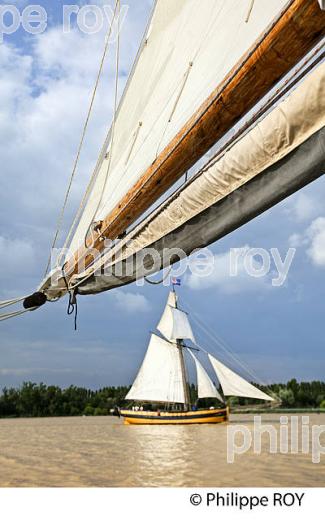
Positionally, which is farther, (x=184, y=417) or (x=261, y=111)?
(x=184, y=417)

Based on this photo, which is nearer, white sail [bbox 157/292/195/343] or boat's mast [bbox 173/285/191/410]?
boat's mast [bbox 173/285/191/410]

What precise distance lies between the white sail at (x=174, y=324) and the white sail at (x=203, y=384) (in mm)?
3066

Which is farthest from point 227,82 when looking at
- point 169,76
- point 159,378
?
point 159,378

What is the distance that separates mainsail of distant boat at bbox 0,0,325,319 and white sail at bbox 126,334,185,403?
127 ft

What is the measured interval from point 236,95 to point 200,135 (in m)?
0.33

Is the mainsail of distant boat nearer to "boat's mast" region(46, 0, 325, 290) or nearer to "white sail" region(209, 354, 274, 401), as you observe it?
"boat's mast" region(46, 0, 325, 290)

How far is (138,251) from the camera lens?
133 inches

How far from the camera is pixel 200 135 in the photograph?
2.45 metres

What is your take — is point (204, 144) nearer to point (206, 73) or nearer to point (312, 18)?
point (206, 73)

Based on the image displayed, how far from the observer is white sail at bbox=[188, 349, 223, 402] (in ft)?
141

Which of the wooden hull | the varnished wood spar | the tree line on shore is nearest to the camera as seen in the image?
the varnished wood spar

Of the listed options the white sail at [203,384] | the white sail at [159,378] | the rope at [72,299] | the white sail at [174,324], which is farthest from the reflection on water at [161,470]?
the white sail at [174,324]

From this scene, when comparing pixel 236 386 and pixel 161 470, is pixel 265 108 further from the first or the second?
pixel 236 386

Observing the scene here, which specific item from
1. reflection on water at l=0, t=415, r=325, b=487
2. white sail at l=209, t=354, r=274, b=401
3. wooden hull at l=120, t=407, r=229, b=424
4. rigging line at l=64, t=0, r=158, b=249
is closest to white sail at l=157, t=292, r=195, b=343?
white sail at l=209, t=354, r=274, b=401
